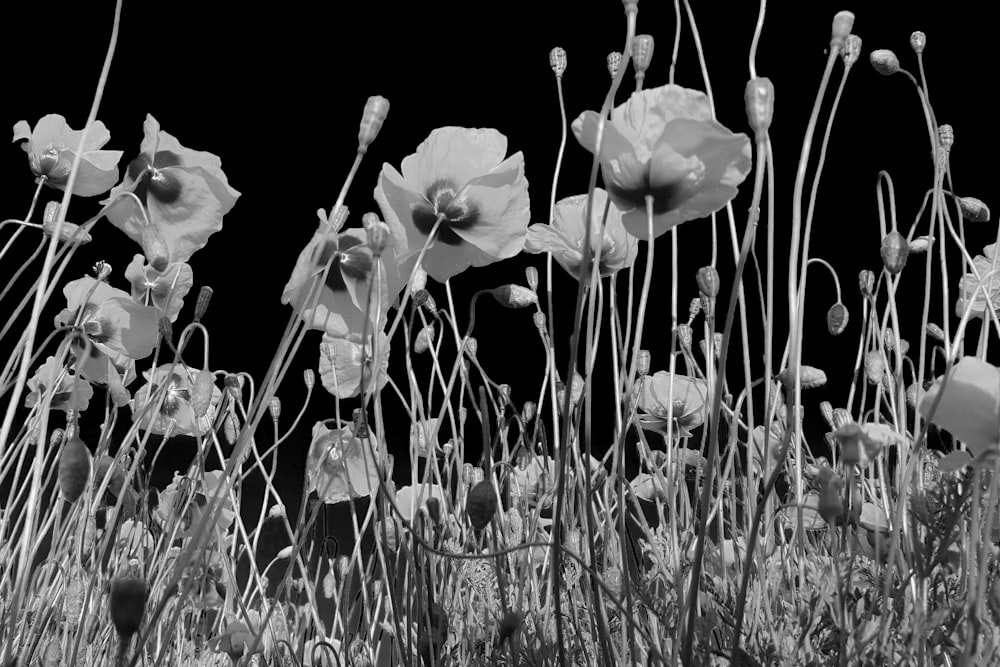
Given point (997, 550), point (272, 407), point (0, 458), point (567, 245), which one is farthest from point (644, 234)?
point (272, 407)

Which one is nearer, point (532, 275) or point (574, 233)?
point (574, 233)

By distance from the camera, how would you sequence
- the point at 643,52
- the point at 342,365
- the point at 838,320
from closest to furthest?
the point at 643,52 → the point at 838,320 → the point at 342,365

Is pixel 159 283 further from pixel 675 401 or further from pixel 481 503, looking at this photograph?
pixel 675 401

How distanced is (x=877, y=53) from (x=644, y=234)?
18.1 inches

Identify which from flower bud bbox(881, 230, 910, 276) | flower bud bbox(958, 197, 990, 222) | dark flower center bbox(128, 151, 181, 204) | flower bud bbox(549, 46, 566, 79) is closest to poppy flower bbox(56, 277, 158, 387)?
dark flower center bbox(128, 151, 181, 204)

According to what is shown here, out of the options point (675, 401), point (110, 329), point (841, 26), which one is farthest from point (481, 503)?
point (675, 401)

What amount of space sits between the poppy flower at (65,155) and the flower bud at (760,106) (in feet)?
2.26

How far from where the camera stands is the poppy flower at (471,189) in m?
0.81

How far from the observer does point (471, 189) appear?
0.83 metres

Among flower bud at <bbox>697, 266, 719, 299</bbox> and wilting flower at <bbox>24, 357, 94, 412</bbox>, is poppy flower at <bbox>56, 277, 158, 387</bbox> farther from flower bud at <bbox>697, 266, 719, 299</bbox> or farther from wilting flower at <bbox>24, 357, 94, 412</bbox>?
flower bud at <bbox>697, 266, 719, 299</bbox>

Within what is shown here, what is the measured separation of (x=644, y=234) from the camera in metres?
0.71

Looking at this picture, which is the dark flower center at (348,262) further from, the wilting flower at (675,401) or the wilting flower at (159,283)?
the wilting flower at (675,401)

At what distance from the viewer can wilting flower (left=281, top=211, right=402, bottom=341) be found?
0.70 metres

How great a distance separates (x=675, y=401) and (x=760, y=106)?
87cm
